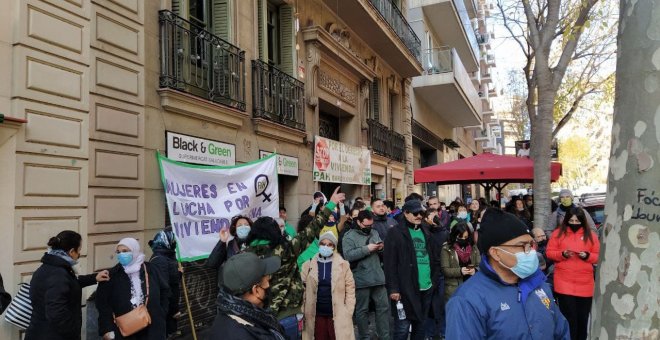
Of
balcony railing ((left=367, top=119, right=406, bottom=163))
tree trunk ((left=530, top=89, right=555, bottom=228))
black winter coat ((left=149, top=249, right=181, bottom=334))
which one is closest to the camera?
black winter coat ((left=149, top=249, right=181, bottom=334))

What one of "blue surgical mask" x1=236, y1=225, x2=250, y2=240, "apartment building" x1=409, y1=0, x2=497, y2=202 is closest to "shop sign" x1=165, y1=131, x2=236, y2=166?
"blue surgical mask" x1=236, y1=225, x2=250, y2=240

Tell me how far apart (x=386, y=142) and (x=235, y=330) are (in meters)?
15.5

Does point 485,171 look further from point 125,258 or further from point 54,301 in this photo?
point 54,301

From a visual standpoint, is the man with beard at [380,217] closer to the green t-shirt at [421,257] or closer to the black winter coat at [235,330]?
the green t-shirt at [421,257]

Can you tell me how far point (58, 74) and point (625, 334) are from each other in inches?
223

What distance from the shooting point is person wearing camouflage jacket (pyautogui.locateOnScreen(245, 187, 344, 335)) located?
4195mm

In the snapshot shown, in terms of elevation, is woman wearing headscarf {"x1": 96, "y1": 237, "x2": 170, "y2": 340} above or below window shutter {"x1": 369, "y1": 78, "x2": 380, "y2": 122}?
below

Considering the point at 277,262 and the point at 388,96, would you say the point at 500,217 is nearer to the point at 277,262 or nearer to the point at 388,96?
the point at 277,262

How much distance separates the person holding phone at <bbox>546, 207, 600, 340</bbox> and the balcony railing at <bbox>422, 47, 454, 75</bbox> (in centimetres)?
1684

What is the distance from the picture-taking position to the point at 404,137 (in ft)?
65.2

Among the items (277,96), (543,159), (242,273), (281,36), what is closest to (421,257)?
(242,273)

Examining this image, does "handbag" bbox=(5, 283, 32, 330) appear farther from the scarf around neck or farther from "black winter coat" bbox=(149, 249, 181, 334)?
"black winter coat" bbox=(149, 249, 181, 334)

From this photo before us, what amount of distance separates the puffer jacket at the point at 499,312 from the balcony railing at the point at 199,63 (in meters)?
5.78

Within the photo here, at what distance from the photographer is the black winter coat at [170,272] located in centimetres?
532
